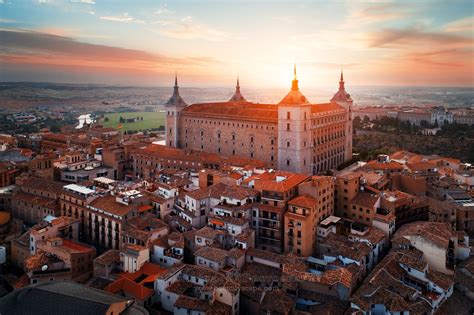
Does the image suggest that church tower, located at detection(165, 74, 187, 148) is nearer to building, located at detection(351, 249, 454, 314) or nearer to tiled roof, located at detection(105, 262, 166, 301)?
tiled roof, located at detection(105, 262, 166, 301)

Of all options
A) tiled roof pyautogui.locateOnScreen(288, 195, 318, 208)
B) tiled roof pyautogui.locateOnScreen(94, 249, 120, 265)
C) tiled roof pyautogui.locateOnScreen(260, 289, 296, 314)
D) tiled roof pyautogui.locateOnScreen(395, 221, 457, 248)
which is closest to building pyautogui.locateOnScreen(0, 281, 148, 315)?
tiled roof pyautogui.locateOnScreen(94, 249, 120, 265)

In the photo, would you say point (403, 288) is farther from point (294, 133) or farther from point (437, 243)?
point (294, 133)

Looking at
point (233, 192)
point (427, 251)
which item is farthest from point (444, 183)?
point (233, 192)

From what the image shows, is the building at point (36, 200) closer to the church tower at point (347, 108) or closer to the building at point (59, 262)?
the building at point (59, 262)

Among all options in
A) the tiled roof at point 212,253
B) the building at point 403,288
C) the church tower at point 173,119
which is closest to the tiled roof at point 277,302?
the building at point 403,288

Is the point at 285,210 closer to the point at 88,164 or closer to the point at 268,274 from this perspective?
the point at 268,274

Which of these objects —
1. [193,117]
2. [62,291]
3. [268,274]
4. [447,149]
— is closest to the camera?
[62,291]

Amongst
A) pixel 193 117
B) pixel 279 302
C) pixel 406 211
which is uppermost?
pixel 193 117
